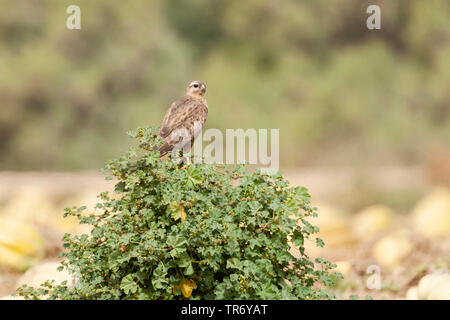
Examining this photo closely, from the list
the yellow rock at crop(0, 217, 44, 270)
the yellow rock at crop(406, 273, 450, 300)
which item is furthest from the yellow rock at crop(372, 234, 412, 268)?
the yellow rock at crop(0, 217, 44, 270)

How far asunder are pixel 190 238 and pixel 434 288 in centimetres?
148

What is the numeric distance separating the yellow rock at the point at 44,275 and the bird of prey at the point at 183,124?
83 centimetres

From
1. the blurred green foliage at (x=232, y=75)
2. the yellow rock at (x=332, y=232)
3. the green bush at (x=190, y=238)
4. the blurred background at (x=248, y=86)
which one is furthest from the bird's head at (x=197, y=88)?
the blurred green foliage at (x=232, y=75)

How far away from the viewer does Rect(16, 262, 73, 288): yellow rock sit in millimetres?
3502

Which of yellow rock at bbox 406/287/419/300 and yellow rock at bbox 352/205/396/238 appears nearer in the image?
yellow rock at bbox 406/287/419/300

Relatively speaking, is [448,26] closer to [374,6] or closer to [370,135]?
[374,6]

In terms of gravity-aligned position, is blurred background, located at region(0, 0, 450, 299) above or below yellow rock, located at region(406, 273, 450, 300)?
above

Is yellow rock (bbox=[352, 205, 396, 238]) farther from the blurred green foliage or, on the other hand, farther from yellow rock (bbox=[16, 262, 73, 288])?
yellow rock (bbox=[16, 262, 73, 288])

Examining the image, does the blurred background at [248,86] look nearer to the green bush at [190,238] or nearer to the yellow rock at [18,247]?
the yellow rock at [18,247]

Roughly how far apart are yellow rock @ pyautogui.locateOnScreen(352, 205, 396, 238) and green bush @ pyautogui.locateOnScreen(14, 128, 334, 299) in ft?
10.3

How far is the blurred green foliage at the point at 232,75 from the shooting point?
904cm

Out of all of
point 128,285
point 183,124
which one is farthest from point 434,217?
point 128,285

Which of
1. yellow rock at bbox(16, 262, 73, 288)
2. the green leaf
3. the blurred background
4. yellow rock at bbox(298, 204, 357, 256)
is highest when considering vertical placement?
the blurred background
